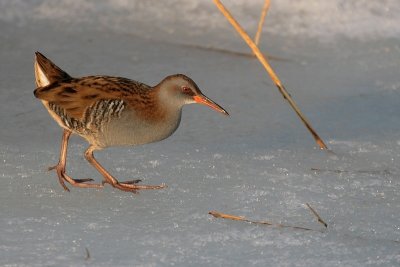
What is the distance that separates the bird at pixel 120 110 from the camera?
177 inches

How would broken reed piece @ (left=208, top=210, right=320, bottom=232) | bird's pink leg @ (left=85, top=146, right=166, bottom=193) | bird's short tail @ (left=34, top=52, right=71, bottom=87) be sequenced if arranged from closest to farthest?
1. broken reed piece @ (left=208, top=210, right=320, bottom=232)
2. bird's pink leg @ (left=85, top=146, right=166, bottom=193)
3. bird's short tail @ (left=34, top=52, right=71, bottom=87)

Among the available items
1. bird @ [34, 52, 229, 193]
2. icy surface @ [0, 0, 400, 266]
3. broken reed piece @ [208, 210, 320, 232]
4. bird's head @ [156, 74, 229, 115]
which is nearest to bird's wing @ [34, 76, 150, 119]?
bird @ [34, 52, 229, 193]

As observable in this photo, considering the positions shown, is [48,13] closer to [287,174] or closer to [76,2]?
[76,2]

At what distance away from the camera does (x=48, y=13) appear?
23.1 feet

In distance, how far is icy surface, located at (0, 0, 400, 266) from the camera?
12.6 feet

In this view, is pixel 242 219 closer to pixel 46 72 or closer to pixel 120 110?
pixel 120 110

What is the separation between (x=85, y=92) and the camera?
453 cm

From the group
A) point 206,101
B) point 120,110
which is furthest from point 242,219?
point 120,110

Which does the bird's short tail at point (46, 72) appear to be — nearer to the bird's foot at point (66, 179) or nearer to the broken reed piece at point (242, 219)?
the bird's foot at point (66, 179)

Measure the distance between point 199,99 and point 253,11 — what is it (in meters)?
2.83

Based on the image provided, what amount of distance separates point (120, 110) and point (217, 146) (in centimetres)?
81

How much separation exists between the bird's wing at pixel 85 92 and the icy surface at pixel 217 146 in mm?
377

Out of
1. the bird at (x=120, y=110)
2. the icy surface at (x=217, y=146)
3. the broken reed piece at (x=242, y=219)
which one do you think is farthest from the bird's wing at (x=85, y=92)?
the broken reed piece at (x=242, y=219)

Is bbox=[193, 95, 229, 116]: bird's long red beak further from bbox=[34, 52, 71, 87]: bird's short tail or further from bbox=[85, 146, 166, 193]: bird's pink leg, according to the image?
bbox=[34, 52, 71, 87]: bird's short tail
